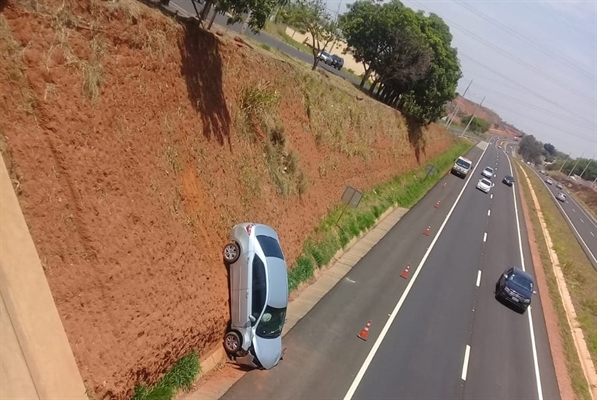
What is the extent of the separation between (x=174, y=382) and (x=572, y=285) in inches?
1206

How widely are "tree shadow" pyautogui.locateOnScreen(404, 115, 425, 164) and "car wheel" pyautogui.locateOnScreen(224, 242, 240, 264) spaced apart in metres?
34.4

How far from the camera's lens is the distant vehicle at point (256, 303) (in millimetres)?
13734

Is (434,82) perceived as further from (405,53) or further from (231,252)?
(231,252)

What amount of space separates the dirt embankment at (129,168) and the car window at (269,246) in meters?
1.25

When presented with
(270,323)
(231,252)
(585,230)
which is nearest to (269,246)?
(231,252)

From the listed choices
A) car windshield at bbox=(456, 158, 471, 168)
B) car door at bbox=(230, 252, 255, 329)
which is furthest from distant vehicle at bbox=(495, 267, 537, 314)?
car windshield at bbox=(456, 158, 471, 168)

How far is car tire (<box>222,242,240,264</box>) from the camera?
1457 centimetres

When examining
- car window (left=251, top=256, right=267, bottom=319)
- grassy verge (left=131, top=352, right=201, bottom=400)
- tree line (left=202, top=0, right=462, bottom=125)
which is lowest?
grassy verge (left=131, top=352, right=201, bottom=400)

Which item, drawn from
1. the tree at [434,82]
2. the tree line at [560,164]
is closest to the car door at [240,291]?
the tree at [434,82]

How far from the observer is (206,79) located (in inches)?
623

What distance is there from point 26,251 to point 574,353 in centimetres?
2353

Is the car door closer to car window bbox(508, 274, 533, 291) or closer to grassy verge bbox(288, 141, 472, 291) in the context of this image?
grassy verge bbox(288, 141, 472, 291)

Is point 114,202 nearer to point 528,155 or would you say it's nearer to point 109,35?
point 109,35

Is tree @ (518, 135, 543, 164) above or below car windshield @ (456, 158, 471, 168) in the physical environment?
above
